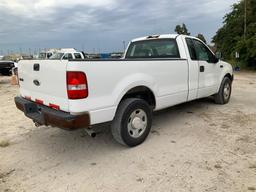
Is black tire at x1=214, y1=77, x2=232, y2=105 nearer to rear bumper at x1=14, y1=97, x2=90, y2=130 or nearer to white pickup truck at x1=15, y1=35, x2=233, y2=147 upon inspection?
white pickup truck at x1=15, y1=35, x2=233, y2=147

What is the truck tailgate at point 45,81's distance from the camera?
3.06m

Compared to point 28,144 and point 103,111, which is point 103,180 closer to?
point 103,111

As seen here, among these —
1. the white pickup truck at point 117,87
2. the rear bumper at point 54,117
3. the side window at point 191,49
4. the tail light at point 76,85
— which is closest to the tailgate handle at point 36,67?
the white pickup truck at point 117,87

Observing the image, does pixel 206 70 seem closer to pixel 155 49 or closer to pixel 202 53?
pixel 202 53

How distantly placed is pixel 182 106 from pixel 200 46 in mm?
1823

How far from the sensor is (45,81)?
3.38 metres

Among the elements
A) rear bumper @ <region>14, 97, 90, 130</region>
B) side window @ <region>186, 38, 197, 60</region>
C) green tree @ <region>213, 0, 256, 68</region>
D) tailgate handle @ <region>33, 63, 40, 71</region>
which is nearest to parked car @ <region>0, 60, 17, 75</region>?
→ rear bumper @ <region>14, 97, 90, 130</region>

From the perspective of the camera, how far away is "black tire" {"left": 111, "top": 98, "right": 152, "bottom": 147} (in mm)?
3545

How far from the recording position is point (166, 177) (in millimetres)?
2984

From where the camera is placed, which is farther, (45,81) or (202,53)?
(202,53)

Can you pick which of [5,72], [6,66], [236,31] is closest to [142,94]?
[6,66]

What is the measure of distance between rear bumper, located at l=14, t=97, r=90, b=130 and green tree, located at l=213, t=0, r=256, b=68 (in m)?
18.3

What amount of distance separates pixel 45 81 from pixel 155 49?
2.72m

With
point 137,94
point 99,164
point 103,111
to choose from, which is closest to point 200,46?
point 137,94
